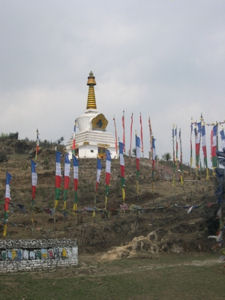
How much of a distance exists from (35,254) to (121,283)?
5.88 meters

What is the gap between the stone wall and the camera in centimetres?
2514

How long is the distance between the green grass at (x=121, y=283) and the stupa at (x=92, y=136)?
4384 centimetres

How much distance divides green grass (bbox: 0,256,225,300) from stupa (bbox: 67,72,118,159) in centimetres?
4384

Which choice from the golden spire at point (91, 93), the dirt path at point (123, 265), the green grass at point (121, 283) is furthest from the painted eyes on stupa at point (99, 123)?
the green grass at point (121, 283)

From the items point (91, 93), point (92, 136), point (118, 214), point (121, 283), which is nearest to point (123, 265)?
point (121, 283)

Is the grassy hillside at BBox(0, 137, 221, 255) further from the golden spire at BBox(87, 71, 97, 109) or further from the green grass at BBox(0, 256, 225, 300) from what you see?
the golden spire at BBox(87, 71, 97, 109)

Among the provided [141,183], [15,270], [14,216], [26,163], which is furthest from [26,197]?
[15,270]

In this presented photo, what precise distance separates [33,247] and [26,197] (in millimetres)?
24457

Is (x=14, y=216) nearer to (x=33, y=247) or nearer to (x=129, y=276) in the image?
(x=33, y=247)

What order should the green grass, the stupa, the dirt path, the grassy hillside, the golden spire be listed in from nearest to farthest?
the green grass
the dirt path
the grassy hillside
the stupa
the golden spire

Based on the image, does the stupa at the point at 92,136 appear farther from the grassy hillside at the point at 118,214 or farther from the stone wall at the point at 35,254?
the stone wall at the point at 35,254

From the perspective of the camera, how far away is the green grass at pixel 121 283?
2166 cm

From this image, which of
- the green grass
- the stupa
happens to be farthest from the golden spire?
the green grass

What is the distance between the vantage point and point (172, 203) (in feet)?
138
